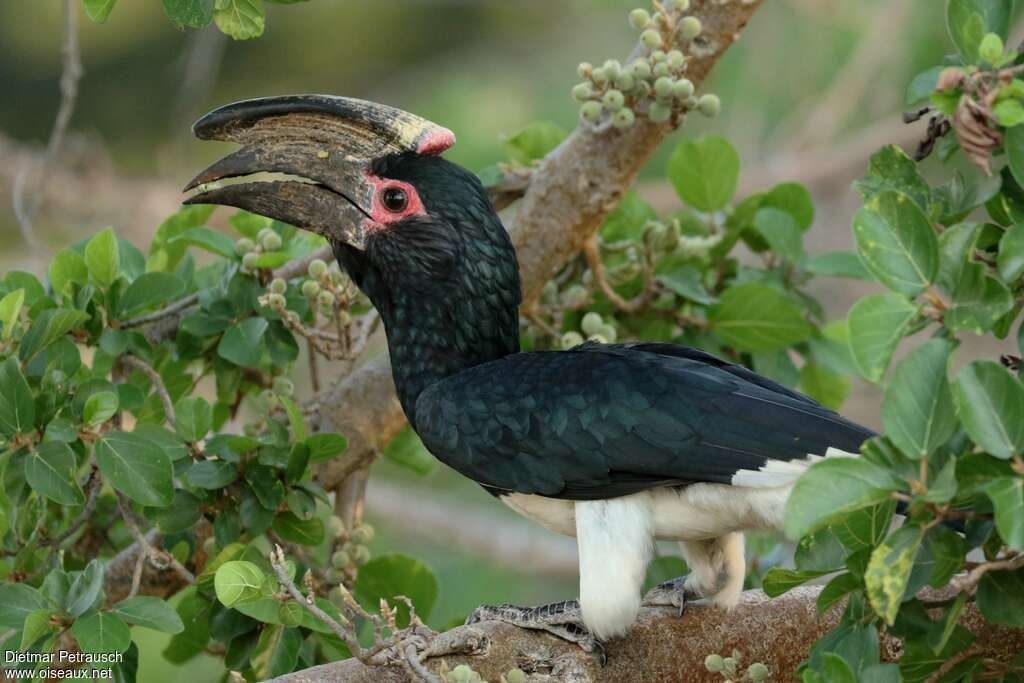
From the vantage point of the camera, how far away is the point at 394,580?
296cm

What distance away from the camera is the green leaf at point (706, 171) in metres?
3.37

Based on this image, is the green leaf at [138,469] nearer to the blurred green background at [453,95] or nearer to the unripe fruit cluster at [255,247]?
the unripe fruit cluster at [255,247]

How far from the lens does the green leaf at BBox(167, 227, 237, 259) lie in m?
2.96

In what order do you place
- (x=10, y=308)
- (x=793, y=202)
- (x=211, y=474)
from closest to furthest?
(x=10, y=308)
(x=211, y=474)
(x=793, y=202)

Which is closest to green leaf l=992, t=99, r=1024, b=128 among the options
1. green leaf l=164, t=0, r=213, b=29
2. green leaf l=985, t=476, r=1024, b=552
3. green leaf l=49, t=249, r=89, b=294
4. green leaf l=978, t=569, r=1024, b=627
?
green leaf l=985, t=476, r=1024, b=552

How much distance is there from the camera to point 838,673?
170 centimetres

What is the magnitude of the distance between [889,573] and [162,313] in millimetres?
1769

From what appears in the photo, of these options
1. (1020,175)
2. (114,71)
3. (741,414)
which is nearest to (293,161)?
(741,414)

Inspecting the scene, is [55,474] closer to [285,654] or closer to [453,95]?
[285,654]

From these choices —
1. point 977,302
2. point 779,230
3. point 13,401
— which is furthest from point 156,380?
point 977,302

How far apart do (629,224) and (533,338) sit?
384mm

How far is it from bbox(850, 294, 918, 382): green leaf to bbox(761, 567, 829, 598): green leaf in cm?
38

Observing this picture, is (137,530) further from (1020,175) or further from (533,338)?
(1020,175)

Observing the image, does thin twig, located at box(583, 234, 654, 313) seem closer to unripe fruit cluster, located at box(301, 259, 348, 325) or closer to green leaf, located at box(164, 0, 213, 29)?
unripe fruit cluster, located at box(301, 259, 348, 325)
